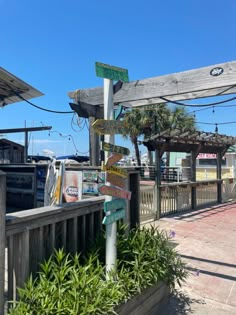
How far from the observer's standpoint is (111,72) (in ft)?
9.60

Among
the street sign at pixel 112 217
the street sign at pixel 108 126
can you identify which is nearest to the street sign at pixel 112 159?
the street sign at pixel 108 126

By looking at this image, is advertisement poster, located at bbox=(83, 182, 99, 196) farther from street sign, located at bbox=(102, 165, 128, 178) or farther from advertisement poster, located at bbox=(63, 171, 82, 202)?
street sign, located at bbox=(102, 165, 128, 178)

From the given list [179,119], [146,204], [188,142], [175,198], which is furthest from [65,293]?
[179,119]

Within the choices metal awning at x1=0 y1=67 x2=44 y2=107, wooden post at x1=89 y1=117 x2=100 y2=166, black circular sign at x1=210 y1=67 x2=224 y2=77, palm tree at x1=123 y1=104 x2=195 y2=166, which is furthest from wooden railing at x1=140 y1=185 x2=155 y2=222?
palm tree at x1=123 y1=104 x2=195 y2=166

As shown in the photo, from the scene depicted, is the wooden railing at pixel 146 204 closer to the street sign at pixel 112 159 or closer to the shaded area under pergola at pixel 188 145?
the shaded area under pergola at pixel 188 145

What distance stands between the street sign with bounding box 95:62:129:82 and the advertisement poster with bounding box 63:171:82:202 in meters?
1.84

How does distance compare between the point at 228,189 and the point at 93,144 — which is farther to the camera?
the point at 228,189

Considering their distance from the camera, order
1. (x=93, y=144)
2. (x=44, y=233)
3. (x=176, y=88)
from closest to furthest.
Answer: (x=44, y=233), (x=176, y=88), (x=93, y=144)

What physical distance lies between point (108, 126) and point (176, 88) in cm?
137

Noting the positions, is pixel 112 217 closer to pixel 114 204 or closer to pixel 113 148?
pixel 114 204

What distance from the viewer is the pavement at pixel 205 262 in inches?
140

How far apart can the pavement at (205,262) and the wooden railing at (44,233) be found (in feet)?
3.47

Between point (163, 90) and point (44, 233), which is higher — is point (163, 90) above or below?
above

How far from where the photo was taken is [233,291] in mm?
4047
